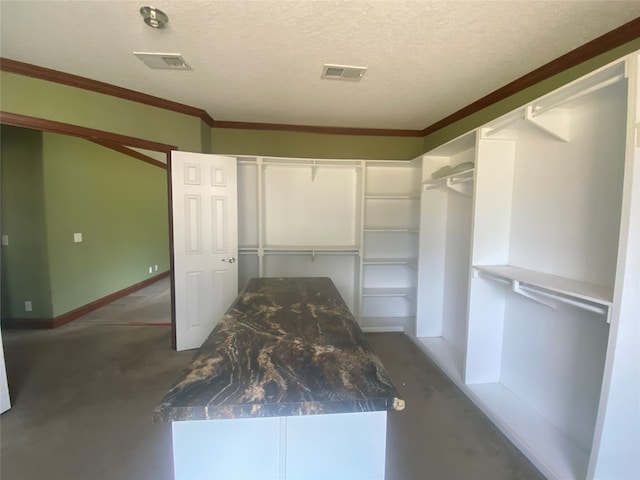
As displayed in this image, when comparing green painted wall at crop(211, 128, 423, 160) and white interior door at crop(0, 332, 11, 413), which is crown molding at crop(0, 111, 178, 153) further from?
white interior door at crop(0, 332, 11, 413)

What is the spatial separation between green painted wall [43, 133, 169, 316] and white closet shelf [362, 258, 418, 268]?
4.04 metres

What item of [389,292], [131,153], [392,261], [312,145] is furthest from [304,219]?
[131,153]

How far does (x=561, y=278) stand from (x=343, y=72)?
217 centimetres

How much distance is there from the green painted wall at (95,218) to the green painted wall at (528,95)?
4913mm

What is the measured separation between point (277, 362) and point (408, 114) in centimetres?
311

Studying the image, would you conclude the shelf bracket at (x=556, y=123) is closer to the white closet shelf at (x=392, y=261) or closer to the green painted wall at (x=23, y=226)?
the white closet shelf at (x=392, y=261)

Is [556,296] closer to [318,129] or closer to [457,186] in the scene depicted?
[457,186]

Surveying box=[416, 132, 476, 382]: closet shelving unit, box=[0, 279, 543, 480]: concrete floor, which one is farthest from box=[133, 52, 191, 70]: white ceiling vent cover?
box=[0, 279, 543, 480]: concrete floor

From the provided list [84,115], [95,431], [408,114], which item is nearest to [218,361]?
[95,431]

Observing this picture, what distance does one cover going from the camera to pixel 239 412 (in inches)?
32.8

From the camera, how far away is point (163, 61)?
7.09 ft

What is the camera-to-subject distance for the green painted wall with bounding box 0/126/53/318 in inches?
137

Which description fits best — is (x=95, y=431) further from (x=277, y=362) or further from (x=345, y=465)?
(x=345, y=465)

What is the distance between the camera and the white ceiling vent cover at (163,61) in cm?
206
